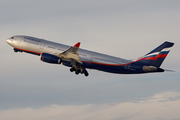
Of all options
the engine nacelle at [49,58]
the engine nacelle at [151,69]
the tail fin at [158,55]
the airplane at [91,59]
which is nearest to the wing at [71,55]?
the airplane at [91,59]

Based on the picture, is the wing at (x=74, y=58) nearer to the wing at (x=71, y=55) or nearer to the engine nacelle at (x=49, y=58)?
the wing at (x=71, y=55)

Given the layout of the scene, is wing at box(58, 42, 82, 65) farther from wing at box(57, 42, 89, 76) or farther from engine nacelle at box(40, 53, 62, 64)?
engine nacelle at box(40, 53, 62, 64)

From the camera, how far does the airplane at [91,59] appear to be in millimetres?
51312

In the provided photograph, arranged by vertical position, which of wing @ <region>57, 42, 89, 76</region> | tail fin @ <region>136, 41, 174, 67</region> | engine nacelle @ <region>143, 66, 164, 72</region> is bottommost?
engine nacelle @ <region>143, 66, 164, 72</region>

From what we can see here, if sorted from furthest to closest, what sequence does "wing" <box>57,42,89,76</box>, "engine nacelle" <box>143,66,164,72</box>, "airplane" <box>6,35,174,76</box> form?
"airplane" <box>6,35,174,76</box> → "engine nacelle" <box>143,66,164,72</box> → "wing" <box>57,42,89,76</box>

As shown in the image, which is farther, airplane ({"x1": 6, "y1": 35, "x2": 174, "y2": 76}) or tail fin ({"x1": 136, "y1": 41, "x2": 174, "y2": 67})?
airplane ({"x1": 6, "y1": 35, "x2": 174, "y2": 76})

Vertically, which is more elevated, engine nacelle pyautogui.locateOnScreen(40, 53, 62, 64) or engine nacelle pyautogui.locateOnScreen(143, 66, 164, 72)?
engine nacelle pyautogui.locateOnScreen(40, 53, 62, 64)

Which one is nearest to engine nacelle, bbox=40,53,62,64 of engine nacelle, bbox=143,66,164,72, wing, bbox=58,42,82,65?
wing, bbox=58,42,82,65

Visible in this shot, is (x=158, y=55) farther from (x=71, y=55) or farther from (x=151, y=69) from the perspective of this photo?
(x=71, y=55)

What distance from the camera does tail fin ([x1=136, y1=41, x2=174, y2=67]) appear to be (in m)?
51.1

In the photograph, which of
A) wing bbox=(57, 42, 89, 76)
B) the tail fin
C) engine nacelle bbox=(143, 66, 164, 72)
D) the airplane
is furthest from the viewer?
the airplane

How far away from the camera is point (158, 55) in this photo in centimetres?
5166

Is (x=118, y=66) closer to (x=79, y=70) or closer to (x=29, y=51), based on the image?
(x=79, y=70)

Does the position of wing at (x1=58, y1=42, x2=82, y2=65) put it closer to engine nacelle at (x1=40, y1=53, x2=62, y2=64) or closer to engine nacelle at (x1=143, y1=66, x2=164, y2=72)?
engine nacelle at (x1=40, y1=53, x2=62, y2=64)
